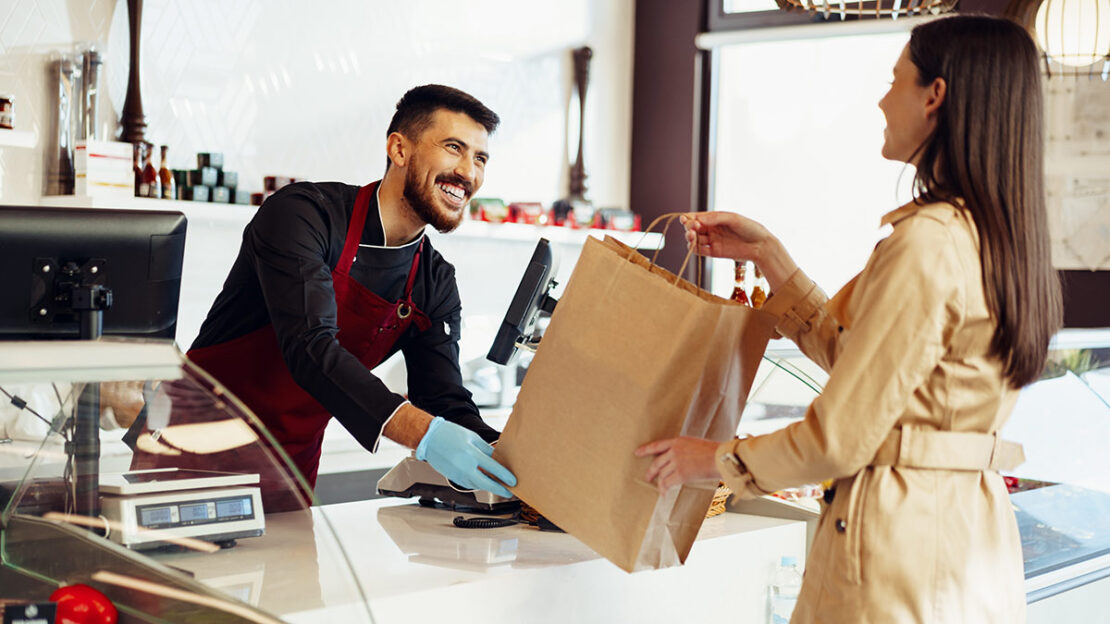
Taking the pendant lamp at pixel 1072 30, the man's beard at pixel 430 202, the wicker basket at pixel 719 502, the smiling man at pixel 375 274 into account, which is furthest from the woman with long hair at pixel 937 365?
the pendant lamp at pixel 1072 30

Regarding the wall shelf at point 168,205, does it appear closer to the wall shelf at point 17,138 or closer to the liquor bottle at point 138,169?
the liquor bottle at point 138,169

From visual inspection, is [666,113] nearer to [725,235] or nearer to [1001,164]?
[725,235]

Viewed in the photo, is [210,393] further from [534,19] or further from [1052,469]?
[534,19]

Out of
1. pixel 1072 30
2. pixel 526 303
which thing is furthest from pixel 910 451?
pixel 1072 30

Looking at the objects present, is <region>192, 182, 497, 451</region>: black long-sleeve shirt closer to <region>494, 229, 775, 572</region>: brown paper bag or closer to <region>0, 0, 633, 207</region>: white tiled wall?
<region>494, 229, 775, 572</region>: brown paper bag

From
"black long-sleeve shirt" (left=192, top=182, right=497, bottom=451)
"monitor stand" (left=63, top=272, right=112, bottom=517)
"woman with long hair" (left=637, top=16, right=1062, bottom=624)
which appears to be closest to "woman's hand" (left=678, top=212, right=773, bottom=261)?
"woman with long hair" (left=637, top=16, right=1062, bottom=624)

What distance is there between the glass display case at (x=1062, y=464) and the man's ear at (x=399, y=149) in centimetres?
99

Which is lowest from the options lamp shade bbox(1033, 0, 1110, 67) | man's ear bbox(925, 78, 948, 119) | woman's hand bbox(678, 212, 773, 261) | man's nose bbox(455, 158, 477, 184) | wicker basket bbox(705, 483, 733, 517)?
wicker basket bbox(705, 483, 733, 517)

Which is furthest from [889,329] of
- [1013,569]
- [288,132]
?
[288,132]

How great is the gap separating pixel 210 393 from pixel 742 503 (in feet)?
4.30

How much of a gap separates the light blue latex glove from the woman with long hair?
0.33m

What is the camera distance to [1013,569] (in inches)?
57.0

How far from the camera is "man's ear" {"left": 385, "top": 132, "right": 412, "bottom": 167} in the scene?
237 centimetres

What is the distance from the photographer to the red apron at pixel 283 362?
2.28 m
